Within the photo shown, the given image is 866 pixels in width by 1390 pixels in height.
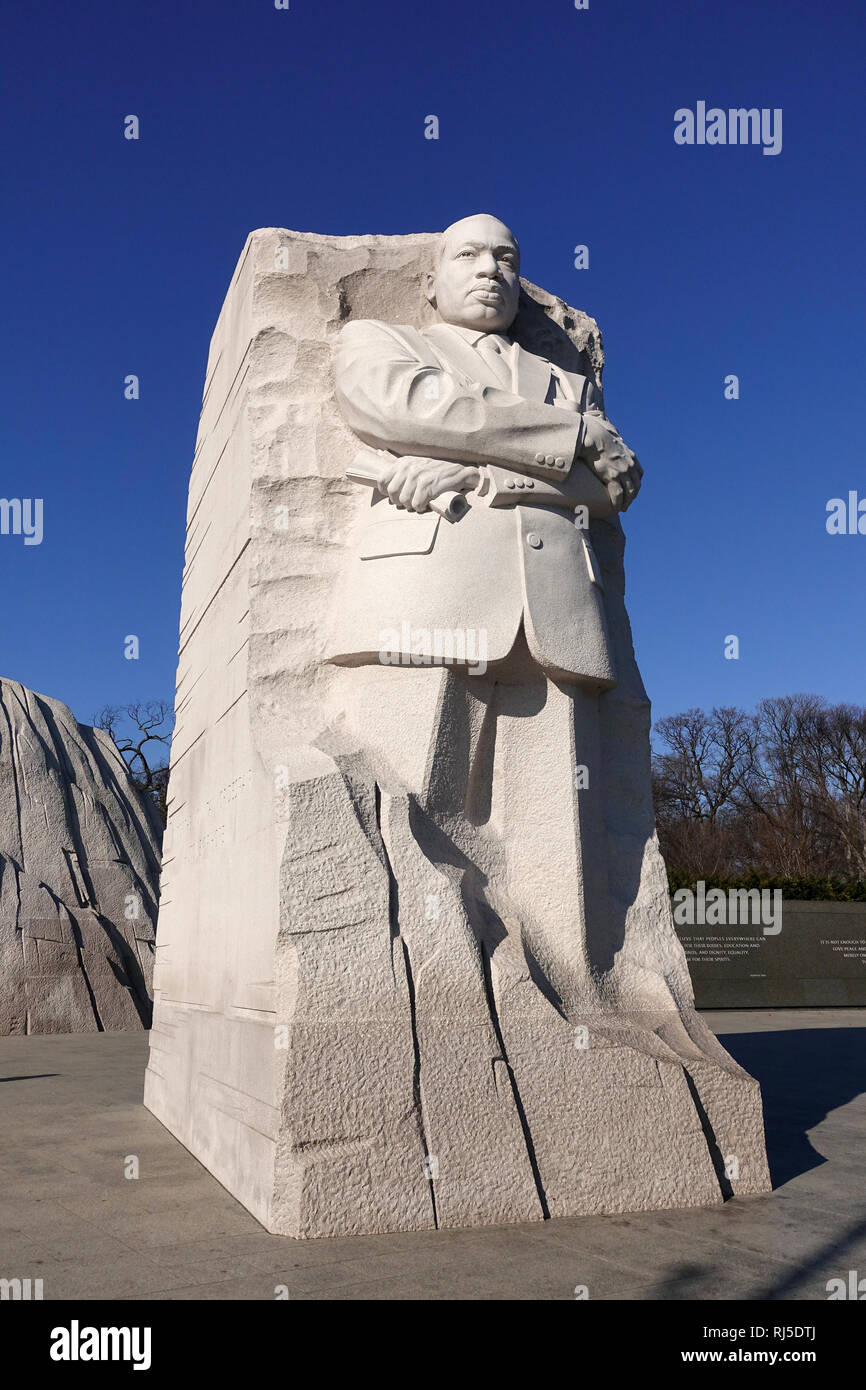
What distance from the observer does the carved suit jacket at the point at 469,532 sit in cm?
432

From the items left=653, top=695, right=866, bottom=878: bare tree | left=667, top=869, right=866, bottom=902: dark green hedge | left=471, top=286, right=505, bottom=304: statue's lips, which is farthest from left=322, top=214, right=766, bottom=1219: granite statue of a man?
left=653, top=695, right=866, bottom=878: bare tree

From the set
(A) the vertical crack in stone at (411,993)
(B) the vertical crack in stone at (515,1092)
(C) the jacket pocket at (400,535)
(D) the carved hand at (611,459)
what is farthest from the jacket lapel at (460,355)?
(B) the vertical crack in stone at (515,1092)

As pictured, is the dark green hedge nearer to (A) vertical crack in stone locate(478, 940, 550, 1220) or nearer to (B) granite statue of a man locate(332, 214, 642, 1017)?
(B) granite statue of a man locate(332, 214, 642, 1017)

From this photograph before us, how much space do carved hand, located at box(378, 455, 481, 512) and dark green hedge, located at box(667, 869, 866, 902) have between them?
12.6 m

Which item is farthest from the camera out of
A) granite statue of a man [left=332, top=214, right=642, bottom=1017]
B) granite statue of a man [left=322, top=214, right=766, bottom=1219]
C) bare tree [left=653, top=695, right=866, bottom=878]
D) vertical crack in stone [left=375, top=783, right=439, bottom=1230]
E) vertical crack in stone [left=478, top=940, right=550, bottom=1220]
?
bare tree [left=653, top=695, right=866, bottom=878]

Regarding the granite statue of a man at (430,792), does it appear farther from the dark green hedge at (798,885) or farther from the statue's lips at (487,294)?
the dark green hedge at (798,885)

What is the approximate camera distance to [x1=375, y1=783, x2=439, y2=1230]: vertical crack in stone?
360 cm

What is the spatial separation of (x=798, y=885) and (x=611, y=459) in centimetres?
1368

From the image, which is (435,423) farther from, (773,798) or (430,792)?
(773,798)

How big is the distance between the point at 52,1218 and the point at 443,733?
2094mm

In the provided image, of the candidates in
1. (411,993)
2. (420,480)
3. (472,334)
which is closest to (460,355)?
(472,334)

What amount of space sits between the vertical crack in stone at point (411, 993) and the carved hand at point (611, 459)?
163 centimetres

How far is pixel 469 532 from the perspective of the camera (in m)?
4.37
